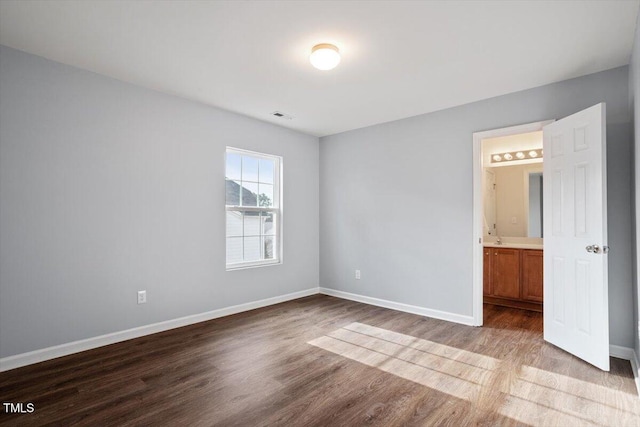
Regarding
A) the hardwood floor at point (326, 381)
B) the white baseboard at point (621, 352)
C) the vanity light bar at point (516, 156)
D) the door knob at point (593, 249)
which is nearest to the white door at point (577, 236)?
the door knob at point (593, 249)

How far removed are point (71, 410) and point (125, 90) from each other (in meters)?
2.77

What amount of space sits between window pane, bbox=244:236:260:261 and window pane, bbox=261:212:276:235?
18cm

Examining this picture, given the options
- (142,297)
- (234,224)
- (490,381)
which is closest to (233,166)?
(234,224)

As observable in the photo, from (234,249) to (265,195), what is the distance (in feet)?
2.94

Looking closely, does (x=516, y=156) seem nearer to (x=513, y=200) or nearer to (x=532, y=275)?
(x=513, y=200)

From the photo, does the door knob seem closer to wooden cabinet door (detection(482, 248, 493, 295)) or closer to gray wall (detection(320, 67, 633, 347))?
gray wall (detection(320, 67, 633, 347))

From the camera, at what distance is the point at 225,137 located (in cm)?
414

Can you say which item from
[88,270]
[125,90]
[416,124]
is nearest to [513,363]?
[416,124]

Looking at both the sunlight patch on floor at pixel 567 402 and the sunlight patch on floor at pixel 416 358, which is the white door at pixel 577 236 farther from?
the sunlight patch on floor at pixel 416 358

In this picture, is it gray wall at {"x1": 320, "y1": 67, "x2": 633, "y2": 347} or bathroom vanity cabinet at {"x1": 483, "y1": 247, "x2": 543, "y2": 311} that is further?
bathroom vanity cabinet at {"x1": 483, "y1": 247, "x2": 543, "y2": 311}

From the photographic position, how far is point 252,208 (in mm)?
4488

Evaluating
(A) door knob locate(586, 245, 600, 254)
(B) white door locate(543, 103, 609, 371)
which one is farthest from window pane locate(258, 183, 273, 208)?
(A) door knob locate(586, 245, 600, 254)

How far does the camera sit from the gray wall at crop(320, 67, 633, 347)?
2879mm

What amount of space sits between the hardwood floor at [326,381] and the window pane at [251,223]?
1363 mm
